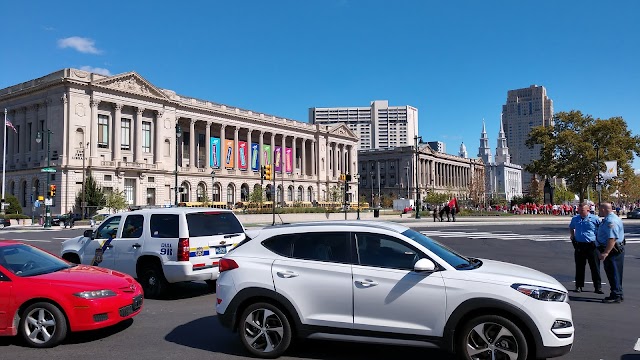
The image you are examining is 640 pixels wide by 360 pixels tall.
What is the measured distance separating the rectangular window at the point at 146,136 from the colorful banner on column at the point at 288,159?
116 feet

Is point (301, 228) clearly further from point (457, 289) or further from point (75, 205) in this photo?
point (75, 205)

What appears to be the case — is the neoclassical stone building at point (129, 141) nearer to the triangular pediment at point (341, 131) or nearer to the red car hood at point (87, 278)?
the triangular pediment at point (341, 131)

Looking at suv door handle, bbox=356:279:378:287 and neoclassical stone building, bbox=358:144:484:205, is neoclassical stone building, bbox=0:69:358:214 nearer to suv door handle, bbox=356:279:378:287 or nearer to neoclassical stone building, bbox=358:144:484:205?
suv door handle, bbox=356:279:378:287

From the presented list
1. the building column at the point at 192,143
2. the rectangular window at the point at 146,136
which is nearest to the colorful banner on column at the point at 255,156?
the building column at the point at 192,143

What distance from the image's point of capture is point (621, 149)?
51.8 meters

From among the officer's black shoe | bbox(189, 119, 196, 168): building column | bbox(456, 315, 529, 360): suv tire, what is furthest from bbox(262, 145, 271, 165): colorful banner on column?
bbox(456, 315, 529, 360): suv tire

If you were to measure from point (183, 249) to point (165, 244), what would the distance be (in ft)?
1.54

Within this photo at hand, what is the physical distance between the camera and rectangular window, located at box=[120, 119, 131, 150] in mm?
73938

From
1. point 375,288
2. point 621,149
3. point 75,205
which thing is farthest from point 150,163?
point 375,288

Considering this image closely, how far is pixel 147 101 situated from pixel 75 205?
20321 millimetres

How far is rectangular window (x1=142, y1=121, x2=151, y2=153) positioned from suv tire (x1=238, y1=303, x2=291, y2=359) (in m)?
76.2

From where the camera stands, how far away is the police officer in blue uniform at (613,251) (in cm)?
936

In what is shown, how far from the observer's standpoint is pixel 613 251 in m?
9.49

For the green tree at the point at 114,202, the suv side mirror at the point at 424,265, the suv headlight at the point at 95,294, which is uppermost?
the green tree at the point at 114,202
